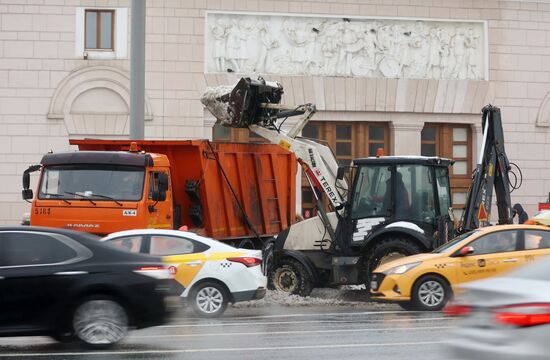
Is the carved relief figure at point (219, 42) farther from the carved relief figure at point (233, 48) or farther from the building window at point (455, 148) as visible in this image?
the building window at point (455, 148)

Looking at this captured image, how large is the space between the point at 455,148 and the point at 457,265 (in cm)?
1959

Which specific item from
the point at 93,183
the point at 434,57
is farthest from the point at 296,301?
the point at 434,57

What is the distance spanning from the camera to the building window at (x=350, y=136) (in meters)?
37.3

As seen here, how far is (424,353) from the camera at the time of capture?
12453mm

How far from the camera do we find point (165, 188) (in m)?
19.7

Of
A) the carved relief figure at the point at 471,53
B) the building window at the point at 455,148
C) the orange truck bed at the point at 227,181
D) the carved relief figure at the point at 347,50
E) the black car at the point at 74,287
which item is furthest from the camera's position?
the building window at the point at 455,148

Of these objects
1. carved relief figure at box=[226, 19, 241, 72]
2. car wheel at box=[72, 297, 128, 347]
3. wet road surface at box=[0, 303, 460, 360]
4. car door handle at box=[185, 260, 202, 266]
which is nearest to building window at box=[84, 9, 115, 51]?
carved relief figure at box=[226, 19, 241, 72]

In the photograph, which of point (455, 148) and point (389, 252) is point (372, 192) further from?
point (455, 148)

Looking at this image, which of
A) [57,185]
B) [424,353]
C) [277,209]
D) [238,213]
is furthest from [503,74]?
[424,353]

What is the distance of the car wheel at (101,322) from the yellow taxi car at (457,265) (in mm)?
6816

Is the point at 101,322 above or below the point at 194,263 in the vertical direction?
below

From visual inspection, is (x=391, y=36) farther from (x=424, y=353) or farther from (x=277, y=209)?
(x=424, y=353)

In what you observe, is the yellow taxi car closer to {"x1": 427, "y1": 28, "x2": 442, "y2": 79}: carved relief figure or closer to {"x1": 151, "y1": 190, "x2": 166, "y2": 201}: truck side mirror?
{"x1": 151, "y1": 190, "x2": 166, "y2": 201}: truck side mirror

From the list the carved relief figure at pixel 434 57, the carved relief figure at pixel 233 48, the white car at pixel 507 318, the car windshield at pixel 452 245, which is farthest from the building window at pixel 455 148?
the white car at pixel 507 318
